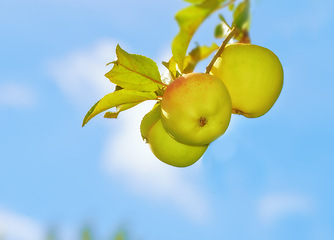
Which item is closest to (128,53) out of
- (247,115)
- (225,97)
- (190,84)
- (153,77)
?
(153,77)

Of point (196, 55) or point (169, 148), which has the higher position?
point (196, 55)

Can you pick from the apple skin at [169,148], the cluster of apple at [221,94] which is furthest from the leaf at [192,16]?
the apple skin at [169,148]

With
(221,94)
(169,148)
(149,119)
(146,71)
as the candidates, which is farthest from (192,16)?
(169,148)

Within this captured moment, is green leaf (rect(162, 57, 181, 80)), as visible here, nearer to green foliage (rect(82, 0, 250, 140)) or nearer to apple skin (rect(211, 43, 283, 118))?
green foliage (rect(82, 0, 250, 140))

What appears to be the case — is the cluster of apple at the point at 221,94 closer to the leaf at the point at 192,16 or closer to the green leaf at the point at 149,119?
the green leaf at the point at 149,119

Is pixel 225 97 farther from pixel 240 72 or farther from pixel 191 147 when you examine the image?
pixel 191 147

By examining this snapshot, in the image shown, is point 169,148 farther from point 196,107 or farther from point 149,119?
point 196,107
